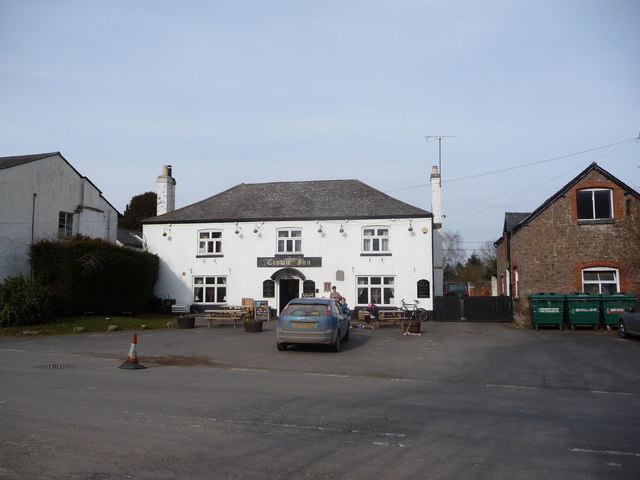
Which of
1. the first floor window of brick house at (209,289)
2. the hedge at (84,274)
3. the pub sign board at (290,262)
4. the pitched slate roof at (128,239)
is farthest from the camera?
the pitched slate roof at (128,239)

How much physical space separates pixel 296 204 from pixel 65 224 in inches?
537

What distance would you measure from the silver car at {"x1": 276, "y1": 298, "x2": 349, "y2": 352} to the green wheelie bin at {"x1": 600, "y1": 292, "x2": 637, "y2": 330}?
12874mm

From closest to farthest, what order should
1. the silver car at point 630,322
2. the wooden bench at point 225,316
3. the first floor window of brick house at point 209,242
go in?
the silver car at point 630,322 < the wooden bench at point 225,316 < the first floor window of brick house at point 209,242

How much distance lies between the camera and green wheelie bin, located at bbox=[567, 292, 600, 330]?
2134cm

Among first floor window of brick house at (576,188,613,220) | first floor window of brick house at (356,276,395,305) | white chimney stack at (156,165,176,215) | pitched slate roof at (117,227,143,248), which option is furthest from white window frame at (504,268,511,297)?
pitched slate roof at (117,227,143,248)

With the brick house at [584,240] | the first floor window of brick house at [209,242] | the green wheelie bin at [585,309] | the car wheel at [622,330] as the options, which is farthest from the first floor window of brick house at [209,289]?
the car wheel at [622,330]

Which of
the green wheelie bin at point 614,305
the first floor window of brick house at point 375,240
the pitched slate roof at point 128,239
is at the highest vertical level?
the pitched slate roof at point 128,239

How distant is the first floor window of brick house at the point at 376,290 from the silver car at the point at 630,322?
1138 cm

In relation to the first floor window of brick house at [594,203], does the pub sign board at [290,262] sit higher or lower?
lower

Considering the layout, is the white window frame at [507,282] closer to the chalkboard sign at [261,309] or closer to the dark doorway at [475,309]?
the dark doorway at [475,309]

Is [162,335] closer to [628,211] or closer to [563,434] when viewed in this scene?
[563,434]

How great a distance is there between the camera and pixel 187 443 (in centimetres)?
600

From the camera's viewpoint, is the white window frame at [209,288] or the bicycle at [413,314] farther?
the white window frame at [209,288]

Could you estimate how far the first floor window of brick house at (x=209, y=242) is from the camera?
1187 inches
